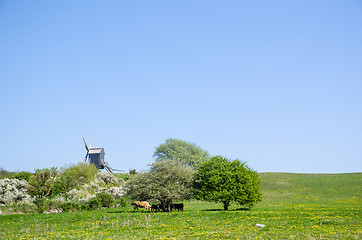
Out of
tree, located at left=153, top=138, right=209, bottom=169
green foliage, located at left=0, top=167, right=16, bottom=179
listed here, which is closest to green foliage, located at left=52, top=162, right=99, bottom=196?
green foliage, located at left=0, top=167, right=16, bottom=179

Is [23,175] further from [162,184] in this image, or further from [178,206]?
[178,206]

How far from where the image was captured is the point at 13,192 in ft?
202

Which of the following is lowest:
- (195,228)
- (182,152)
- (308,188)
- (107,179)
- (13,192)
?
(195,228)

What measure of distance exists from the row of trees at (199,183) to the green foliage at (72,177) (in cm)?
2854

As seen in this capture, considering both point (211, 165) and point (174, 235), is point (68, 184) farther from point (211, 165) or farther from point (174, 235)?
point (174, 235)

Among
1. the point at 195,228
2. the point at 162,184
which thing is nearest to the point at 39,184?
the point at 162,184

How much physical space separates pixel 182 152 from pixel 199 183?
3750 cm

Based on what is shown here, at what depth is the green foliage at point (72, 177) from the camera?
6662cm

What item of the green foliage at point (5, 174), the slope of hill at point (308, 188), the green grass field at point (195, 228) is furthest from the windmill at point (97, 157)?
the green grass field at point (195, 228)

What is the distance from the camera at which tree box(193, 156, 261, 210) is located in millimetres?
42188

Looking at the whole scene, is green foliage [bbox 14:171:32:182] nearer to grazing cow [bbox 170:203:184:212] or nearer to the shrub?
the shrub

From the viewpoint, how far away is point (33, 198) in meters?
60.7

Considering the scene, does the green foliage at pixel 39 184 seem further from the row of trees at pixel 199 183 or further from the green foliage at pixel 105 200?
the row of trees at pixel 199 183

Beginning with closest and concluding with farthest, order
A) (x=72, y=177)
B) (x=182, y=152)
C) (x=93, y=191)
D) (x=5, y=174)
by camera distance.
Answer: (x=93, y=191) < (x=72, y=177) < (x=182, y=152) < (x=5, y=174)
